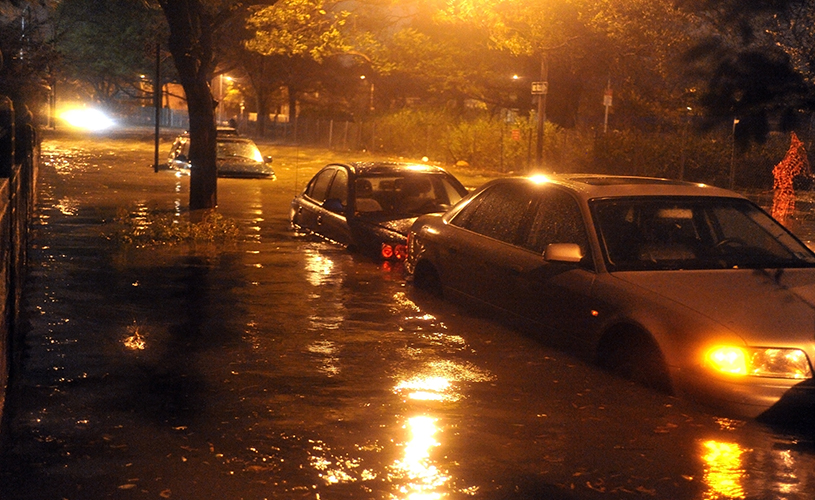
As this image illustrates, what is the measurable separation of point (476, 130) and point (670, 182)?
31.6 m

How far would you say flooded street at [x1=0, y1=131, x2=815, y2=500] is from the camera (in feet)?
18.3

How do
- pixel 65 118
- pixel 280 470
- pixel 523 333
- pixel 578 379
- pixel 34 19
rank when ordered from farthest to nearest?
pixel 65 118 → pixel 34 19 → pixel 523 333 → pixel 578 379 → pixel 280 470

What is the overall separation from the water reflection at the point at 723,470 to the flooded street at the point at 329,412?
0.05 feet

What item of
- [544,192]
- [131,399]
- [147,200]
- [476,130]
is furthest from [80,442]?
[476,130]

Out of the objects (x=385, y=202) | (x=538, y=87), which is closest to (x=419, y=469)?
(x=385, y=202)

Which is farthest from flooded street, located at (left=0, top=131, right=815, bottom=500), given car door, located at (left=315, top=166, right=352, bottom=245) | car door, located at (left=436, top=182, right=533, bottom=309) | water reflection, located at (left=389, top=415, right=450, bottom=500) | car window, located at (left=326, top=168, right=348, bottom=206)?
car window, located at (left=326, top=168, right=348, bottom=206)

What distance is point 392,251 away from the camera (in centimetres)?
1355

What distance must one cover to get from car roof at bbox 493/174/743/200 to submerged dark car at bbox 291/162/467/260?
4.70 metres

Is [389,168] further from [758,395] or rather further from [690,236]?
[758,395]

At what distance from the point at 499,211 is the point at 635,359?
2.34 metres

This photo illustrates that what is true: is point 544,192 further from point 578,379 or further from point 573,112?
point 573,112

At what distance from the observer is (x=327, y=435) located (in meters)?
6.36

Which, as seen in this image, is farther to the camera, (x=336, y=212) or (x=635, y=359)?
(x=336, y=212)

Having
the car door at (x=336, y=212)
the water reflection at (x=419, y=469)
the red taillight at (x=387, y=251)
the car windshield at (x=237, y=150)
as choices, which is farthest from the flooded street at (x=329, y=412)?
the car windshield at (x=237, y=150)
